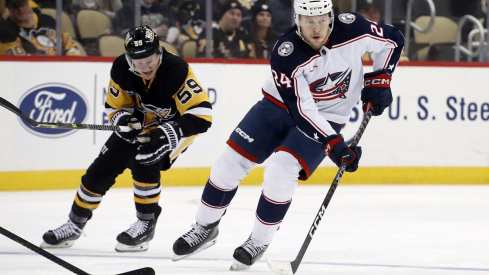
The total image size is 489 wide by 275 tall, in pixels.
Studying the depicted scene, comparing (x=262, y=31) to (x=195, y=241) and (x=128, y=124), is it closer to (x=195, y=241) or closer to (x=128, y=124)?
(x=128, y=124)

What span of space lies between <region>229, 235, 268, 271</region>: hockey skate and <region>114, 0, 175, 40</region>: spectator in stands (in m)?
3.29

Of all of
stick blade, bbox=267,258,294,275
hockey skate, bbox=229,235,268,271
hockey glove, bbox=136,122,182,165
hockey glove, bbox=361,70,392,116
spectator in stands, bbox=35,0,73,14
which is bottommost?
hockey skate, bbox=229,235,268,271

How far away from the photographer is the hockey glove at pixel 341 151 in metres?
2.96

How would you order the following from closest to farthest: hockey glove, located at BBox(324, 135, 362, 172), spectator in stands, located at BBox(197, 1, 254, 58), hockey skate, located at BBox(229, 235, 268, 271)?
hockey glove, located at BBox(324, 135, 362, 172)
hockey skate, located at BBox(229, 235, 268, 271)
spectator in stands, located at BBox(197, 1, 254, 58)

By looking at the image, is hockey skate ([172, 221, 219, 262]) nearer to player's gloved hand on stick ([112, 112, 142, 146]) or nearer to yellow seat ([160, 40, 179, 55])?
player's gloved hand on stick ([112, 112, 142, 146])

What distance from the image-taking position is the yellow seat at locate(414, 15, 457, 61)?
6.77m

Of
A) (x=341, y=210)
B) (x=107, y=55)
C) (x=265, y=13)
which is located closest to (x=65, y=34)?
(x=107, y=55)

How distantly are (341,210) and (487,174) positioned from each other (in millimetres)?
1957

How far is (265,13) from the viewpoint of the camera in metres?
6.54

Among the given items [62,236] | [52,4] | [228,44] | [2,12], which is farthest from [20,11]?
[62,236]

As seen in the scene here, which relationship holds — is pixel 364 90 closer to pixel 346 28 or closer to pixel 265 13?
pixel 346 28

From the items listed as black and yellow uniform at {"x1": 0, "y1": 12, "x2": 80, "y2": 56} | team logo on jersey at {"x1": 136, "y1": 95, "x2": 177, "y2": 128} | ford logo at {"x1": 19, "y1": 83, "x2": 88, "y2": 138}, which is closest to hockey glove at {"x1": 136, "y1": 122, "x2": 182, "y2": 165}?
team logo on jersey at {"x1": 136, "y1": 95, "x2": 177, "y2": 128}

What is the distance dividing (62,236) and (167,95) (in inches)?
31.9

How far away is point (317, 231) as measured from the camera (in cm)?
430
